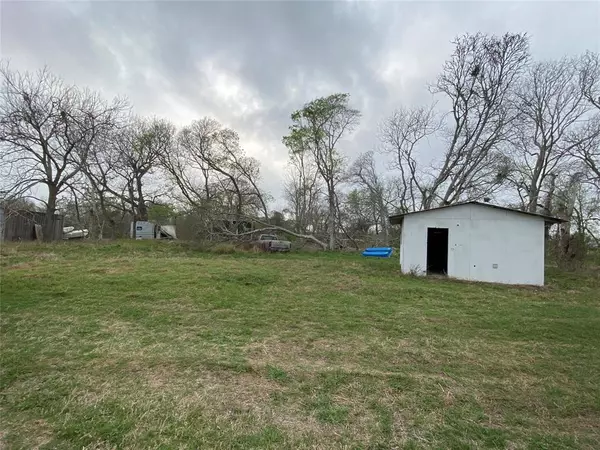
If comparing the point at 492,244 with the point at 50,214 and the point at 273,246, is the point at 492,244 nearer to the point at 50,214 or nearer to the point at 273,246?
the point at 273,246

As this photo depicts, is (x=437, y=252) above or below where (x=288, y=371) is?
above

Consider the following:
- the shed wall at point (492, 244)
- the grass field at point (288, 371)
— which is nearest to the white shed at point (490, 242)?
the shed wall at point (492, 244)

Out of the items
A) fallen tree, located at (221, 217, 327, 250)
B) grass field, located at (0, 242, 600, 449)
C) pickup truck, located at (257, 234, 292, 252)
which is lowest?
grass field, located at (0, 242, 600, 449)

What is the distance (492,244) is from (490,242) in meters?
0.08

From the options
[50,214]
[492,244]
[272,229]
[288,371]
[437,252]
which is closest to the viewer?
[288,371]

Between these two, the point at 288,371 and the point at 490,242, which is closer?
the point at 288,371

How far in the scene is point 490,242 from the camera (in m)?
10.2

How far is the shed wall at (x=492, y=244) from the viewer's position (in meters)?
9.91

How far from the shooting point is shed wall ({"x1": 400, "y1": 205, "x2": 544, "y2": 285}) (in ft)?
32.5

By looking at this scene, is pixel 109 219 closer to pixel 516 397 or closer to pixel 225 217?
pixel 225 217

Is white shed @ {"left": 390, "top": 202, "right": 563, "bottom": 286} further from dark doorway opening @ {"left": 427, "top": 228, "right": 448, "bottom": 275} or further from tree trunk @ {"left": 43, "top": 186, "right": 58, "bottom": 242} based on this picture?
tree trunk @ {"left": 43, "top": 186, "right": 58, "bottom": 242}

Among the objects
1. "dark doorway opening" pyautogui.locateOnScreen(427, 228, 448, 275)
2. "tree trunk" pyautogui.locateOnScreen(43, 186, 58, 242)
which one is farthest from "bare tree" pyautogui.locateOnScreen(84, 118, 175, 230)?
"dark doorway opening" pyautogui.locateOnScreen(427, 228, 448, 275)

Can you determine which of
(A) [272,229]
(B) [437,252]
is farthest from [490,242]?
(A) [272,229]

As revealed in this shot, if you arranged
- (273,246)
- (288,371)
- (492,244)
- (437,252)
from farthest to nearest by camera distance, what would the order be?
(273,246)
(437,252)
(492,244)
(288,371)
